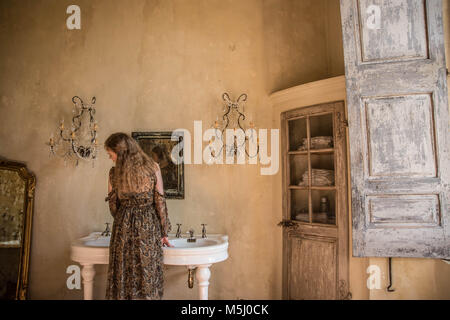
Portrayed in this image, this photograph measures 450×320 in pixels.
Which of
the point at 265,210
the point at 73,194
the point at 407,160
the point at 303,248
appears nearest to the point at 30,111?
the point at 73,194

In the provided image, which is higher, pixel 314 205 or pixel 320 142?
pixel 320 142

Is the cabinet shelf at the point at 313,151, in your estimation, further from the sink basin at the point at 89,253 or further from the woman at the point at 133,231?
the sink basin at the point at 89,253

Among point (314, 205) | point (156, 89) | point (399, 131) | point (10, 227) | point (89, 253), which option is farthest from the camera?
point (156, 89)

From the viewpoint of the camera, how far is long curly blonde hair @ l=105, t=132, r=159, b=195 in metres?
2.54

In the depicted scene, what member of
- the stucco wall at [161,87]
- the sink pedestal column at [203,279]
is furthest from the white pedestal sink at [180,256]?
the stucco wall at [161,87]

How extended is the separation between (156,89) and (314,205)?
2015mm

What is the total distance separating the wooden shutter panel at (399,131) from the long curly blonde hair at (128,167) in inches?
62.7

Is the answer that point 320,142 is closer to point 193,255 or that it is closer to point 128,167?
point 193,255

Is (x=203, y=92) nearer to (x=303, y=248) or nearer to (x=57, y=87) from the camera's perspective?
(x=57, y=87)

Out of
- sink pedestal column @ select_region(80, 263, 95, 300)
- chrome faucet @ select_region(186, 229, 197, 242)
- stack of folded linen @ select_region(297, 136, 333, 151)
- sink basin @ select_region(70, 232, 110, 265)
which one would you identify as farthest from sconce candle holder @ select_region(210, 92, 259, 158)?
sink pedestal column @ select_region(80, 263, 95, 300)

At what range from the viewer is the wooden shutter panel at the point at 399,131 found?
2.45 meters

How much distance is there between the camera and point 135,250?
99.9 inches

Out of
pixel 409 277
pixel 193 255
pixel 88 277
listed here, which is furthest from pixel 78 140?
pixel 409 277

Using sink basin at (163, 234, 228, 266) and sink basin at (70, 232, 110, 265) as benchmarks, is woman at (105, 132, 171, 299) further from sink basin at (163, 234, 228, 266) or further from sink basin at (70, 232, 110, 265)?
sink basin at (70, 232, 110, 265)
